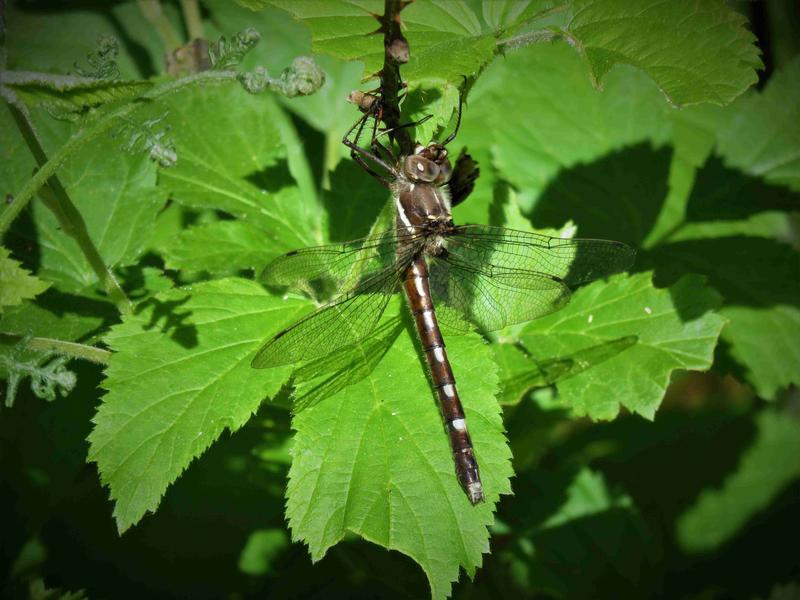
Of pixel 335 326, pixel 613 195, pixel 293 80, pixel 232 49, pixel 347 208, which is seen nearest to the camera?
pixel 293 80

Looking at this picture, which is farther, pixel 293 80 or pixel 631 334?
pixel 631 334

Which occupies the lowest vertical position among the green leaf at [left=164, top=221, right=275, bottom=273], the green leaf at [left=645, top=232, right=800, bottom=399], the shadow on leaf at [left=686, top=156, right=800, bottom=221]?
the green leaf at [left=645, top=232, right=800, bottom=399]

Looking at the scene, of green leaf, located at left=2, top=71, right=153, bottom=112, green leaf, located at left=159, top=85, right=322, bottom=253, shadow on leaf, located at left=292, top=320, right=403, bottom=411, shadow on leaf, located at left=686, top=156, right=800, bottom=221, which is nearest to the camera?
green leaf, located at left=2, top=71, right=153, bottom=112

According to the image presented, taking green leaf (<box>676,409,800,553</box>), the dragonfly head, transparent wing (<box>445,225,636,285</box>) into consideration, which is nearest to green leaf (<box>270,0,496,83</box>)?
the dragonfly head

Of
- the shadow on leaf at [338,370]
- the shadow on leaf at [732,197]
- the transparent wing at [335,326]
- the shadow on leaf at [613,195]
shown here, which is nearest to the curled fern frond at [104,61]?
the transparent wing at [335,326]

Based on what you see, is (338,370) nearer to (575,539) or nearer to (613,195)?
(575,539)

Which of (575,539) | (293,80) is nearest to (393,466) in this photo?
(293,80)

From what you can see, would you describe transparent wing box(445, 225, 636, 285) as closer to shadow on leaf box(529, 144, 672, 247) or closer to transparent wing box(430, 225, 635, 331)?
transparent wing box(430, 225, 635, 331)

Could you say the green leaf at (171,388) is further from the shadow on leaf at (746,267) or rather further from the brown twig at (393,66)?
the shadow on leaf at (746,267)
